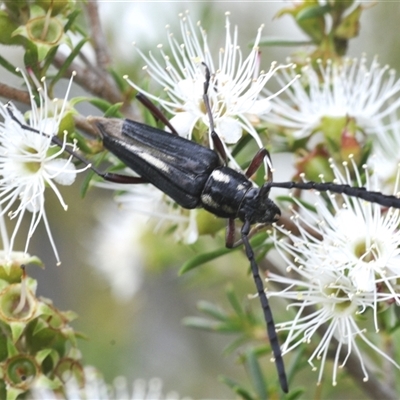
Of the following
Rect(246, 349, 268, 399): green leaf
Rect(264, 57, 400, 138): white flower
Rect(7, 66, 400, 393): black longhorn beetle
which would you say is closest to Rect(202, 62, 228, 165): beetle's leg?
Rect(7, 66, 400, 393): black longhorn beetle

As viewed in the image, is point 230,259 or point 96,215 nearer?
point 230,259

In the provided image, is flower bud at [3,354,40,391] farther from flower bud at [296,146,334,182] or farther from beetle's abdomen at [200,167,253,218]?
flower bud at [296,146,334,182]

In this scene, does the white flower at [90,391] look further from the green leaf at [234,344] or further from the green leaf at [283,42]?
the green leaf at [283,42]

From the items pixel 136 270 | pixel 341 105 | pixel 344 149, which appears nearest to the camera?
pixel 344 149

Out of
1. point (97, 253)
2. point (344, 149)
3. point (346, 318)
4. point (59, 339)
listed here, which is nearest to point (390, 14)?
point (344, 149)

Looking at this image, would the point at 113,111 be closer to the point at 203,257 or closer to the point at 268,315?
the point at 203,257

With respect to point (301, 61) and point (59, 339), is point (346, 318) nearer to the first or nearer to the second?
point (59, 339)

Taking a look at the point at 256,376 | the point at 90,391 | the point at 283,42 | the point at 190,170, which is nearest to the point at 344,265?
the point at 190,170
